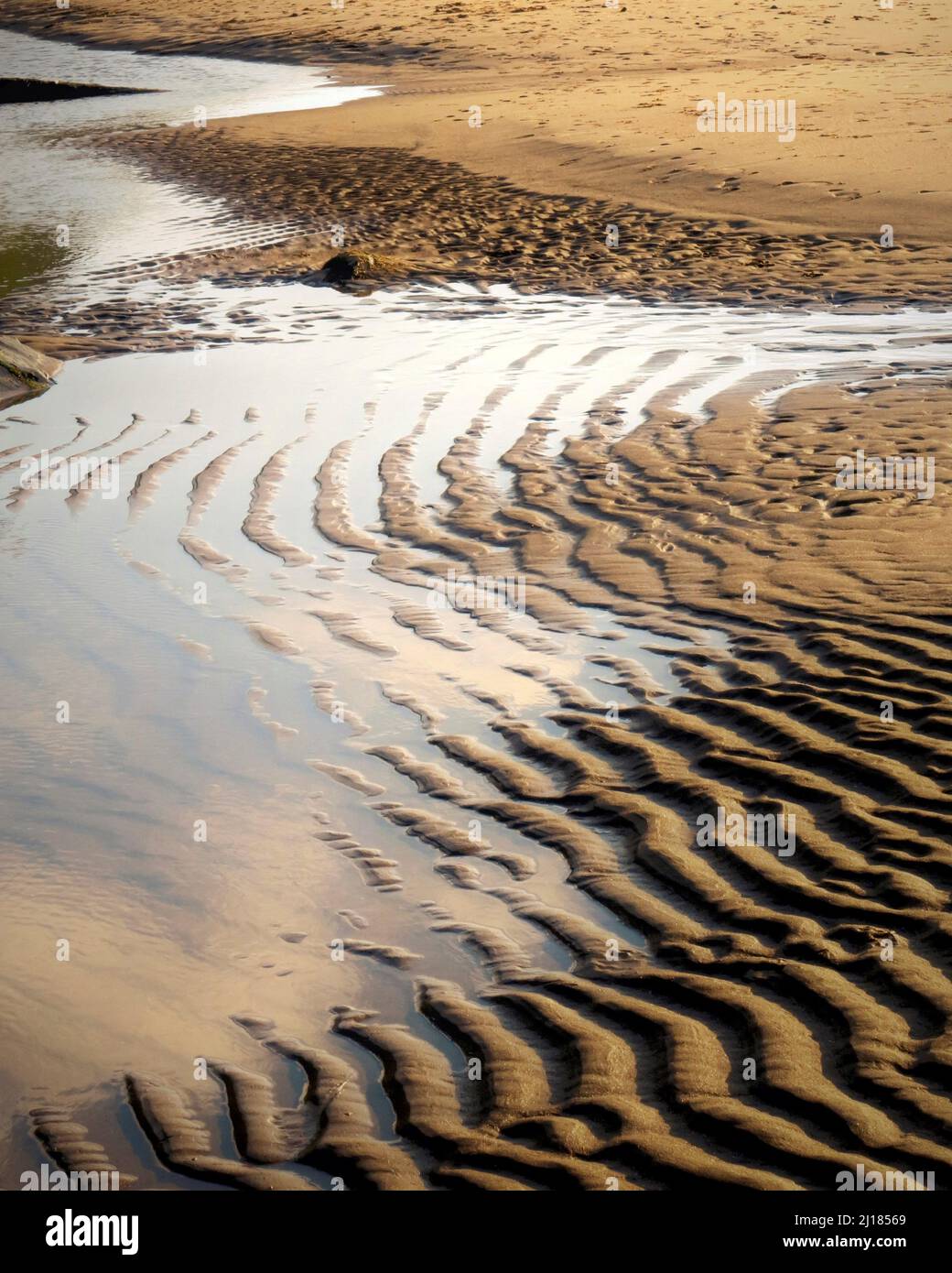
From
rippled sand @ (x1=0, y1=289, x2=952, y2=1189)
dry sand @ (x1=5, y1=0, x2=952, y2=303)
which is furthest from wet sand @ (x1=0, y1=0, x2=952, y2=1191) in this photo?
dry sand @ (x1=5, y1=0, x2=952, y2=303)

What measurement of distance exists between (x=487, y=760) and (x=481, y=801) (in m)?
0.28

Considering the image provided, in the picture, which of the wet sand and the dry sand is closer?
the wet sand

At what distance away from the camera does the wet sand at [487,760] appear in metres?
3.10

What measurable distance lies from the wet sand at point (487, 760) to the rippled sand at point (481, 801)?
15 millimetres

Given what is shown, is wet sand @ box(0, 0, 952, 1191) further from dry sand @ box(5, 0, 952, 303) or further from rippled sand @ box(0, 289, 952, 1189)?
dry sand @ box(5, 0, 952, 303)

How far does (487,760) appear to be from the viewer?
4.63 meters

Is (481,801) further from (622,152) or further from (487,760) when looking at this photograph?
(622,152)

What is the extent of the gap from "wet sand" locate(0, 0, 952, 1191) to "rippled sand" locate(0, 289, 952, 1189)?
0.05 ft

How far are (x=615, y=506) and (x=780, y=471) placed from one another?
3.29 ft

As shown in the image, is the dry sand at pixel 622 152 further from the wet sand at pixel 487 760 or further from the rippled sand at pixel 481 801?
the rippled sand at pixel 481 801

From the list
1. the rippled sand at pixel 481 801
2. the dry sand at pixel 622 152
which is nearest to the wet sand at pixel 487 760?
the rippled sand at pixel 481 801

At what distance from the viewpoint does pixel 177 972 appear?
3625 millimetres

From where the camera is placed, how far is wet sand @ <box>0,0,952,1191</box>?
122 inches
